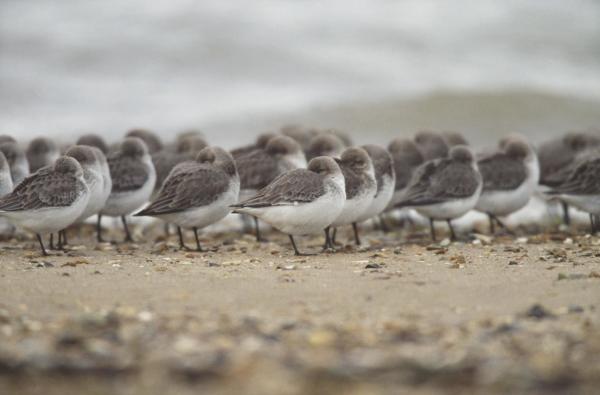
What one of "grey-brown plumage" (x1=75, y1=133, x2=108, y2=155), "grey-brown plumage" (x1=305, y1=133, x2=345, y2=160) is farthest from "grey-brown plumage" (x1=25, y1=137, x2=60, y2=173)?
"grey-brown plumage" (x1=305, y1=133, x2=345, y2=160)

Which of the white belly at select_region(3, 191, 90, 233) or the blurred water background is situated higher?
the blurred water background

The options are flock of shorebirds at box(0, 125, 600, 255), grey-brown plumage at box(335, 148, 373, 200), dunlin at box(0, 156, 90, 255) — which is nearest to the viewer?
dunlin at box(0, 156, 90, 255)

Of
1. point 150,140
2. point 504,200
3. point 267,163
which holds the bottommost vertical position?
point 504,200

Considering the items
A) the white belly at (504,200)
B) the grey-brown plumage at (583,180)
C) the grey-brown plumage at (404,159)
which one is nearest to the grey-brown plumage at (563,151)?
the white belly at (504,200)

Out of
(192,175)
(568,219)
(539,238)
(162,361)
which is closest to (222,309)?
(162,361)

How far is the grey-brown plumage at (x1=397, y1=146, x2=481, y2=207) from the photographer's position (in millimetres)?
12484

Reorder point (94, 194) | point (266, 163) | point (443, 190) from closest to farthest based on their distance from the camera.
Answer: point (94, 194) → point (443, 190) → point (266, 163)

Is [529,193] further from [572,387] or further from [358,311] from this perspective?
[572,387]

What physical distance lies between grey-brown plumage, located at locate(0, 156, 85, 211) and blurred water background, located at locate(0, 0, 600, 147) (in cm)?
1139

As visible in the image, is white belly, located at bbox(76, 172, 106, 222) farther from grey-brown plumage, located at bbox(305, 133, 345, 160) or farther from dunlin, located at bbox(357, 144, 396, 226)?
grey-brown plumage, located at bbox(305, 133, 345, 160)

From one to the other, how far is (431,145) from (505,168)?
183 centimetres

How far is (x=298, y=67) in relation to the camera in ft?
93.0

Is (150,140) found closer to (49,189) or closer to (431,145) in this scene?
(431,145)

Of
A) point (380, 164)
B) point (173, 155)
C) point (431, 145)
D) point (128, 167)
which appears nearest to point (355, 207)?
point (380, 164)
